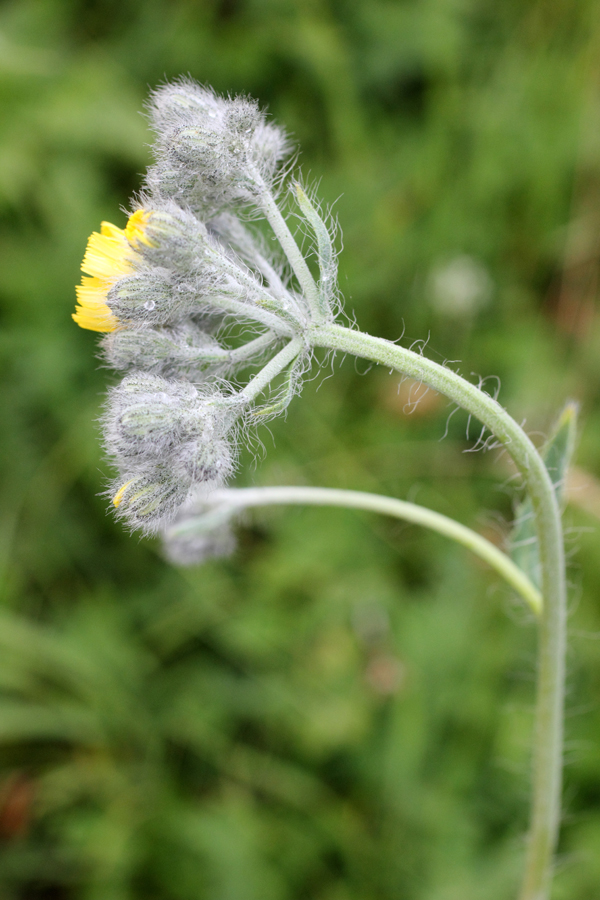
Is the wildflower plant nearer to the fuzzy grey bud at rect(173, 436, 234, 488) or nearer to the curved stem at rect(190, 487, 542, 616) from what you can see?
the fuzzy grey bud at rect(173, 436, 234, 488)

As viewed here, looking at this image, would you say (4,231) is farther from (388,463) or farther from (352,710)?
(352,710)

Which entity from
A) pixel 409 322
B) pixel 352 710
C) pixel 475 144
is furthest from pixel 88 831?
pixel 475 144

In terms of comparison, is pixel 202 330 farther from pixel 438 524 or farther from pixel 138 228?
pixel 438 524

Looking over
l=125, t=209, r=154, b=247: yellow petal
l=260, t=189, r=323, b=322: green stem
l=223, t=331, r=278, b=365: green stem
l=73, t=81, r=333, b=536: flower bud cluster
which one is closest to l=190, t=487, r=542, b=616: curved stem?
l=73, t=81, r=333, b=536: flower bud cluster

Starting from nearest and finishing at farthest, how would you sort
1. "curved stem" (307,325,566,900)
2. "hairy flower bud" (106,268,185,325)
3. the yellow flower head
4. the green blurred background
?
"curved stem" (307,325,566,900) < "hairy flower bud" (106,268,185,325) < the yellow flower head < the green blurred background

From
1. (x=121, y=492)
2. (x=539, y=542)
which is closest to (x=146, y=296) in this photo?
(x=121, y=492)

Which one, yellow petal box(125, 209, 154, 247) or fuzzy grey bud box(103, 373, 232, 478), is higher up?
yellow petal box(125, 209, 154, 247)

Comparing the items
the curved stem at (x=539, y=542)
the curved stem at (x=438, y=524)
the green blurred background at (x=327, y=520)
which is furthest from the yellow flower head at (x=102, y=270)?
the green blurred background at (x=327, y=520)
